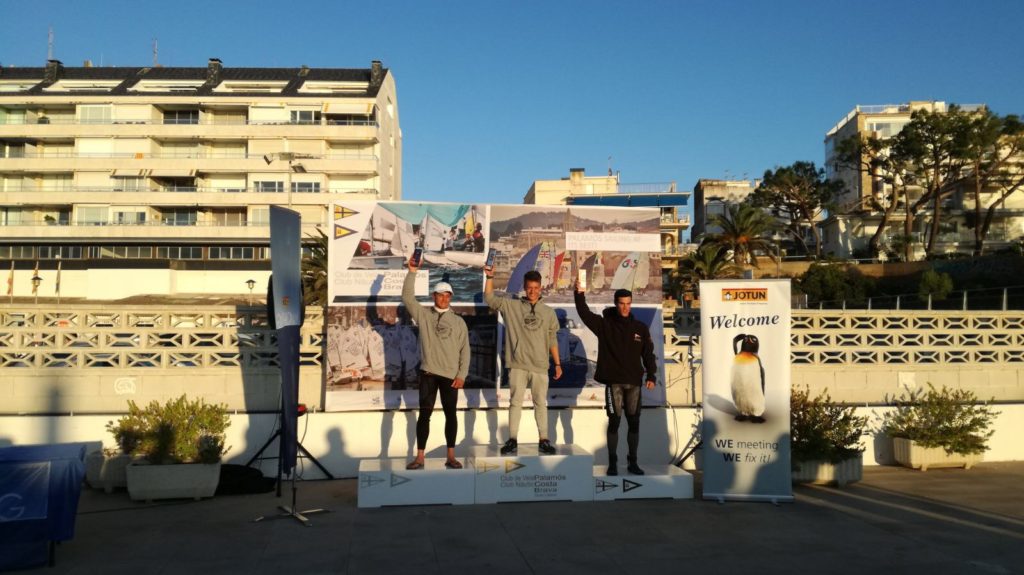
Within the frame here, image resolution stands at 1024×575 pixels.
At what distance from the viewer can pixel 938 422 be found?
9.82m

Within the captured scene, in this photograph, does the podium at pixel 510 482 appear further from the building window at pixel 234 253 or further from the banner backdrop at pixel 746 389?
the building window at pixel 234 253

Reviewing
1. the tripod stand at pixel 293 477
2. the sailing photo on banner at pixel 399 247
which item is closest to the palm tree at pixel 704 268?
the sailing photo on banner at pixel 399 247

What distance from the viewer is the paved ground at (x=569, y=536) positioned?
5.80 metres

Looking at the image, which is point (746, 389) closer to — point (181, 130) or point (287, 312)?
point (287, 312)

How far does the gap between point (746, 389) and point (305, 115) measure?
159 ft

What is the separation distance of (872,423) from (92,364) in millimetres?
9706

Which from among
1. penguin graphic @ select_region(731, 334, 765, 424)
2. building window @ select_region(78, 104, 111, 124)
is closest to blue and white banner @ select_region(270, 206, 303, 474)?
penguin graphic @ select_region(731, 334, 765, 424)

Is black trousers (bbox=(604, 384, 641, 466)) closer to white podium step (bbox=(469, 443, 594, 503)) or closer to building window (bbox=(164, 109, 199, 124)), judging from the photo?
white podium step (bbox=(469, 443, 594, 503))

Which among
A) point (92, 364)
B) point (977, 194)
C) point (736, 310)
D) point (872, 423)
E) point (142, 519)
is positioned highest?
point (977, 194)

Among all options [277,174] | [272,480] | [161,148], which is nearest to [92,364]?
[272,480]

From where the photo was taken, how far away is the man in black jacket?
8.32 meters

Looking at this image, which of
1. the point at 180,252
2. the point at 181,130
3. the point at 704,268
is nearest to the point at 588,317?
the point at 704,268

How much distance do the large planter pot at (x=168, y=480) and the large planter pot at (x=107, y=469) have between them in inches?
21.5

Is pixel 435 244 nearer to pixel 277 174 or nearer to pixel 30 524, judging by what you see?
pixel 30 524
